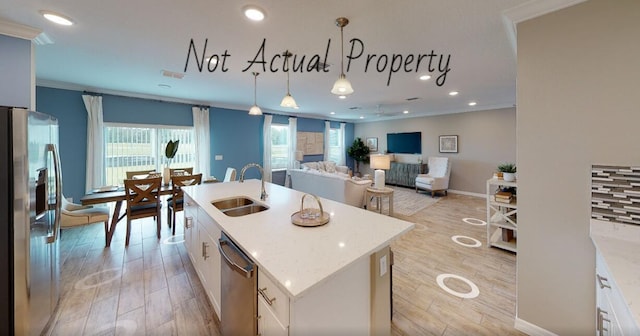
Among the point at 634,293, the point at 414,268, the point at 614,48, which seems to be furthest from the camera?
the point at 414,268

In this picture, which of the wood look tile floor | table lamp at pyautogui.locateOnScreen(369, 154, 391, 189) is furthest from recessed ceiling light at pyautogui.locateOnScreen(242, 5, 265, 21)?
table lamp at pyautogui.locateOnScreen(369, 154, 391, 189)

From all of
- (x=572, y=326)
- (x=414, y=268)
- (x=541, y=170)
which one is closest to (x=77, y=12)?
(x=541, y=170)

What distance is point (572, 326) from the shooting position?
4.81 ft

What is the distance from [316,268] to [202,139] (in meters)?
5.03

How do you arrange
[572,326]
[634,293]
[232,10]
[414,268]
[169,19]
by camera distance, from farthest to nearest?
1. [414,268]
2. [169,19]
3. [232,10]
4. [572,326]
5. [634,293]

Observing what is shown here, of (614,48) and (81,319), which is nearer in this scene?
(614,48)

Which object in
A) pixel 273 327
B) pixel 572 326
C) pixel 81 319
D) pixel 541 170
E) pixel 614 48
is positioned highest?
pixel 614 48

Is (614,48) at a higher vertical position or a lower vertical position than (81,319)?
higher

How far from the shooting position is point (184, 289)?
2137 mm

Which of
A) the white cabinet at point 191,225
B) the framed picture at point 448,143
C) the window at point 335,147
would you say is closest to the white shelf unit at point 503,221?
the white cabinet at point 191,225

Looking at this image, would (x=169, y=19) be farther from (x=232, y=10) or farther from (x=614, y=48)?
(x=614, y=48)

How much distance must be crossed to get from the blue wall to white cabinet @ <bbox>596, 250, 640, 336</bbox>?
19.3ft

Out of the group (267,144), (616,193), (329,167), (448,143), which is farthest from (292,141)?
(616,193)

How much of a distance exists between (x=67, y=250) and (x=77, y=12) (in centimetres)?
281
